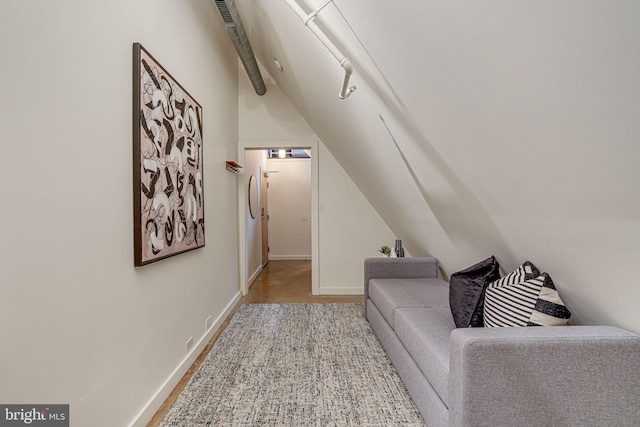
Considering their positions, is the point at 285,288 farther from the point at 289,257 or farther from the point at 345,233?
the point at 289,257

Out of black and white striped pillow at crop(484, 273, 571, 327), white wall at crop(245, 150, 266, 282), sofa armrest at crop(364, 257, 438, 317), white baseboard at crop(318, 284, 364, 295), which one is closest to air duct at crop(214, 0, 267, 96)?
white wall at crop(245, 150, 266, 282)

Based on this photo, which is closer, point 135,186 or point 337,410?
point 135,186

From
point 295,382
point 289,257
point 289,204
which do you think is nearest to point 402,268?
point 295,382

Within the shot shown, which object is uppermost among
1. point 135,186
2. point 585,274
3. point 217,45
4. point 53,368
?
point 217,45

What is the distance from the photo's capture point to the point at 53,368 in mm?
1005

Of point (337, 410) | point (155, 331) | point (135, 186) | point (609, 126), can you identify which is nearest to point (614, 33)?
point (609, 126)

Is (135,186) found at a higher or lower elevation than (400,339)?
higher

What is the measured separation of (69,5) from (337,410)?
223cm

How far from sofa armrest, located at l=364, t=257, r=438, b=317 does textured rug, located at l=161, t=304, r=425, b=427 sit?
538 millimetres

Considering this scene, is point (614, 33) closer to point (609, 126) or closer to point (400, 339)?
point (609, 126)

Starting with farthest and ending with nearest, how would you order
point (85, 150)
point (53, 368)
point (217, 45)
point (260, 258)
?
point (260, 258) → point (217, 45) → point (85, 150) → point (53, 368)

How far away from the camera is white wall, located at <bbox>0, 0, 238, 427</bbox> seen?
0.88m

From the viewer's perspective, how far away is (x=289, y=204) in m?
6.73

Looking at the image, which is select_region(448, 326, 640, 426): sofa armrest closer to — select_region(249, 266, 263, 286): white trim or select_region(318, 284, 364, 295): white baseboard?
select_region(318, 284, 364, 295): white baseboard
